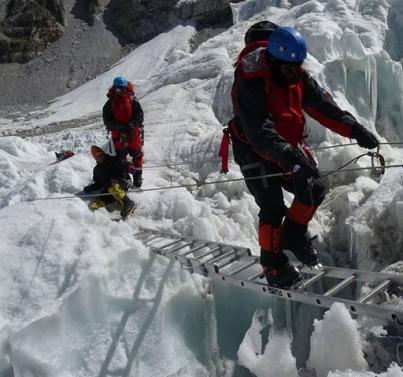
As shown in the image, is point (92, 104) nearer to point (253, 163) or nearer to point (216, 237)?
point (216, 237)

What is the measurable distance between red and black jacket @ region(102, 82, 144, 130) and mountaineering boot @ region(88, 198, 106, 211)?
0.98m

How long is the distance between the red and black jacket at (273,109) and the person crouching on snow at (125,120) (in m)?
2.79

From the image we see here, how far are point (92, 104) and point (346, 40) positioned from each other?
13.6 m

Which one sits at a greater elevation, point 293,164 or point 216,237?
point 293,164

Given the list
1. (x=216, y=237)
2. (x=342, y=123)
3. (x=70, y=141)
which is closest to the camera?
(x=342, y=123)

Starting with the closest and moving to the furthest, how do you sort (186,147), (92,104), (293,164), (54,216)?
(293,164), (54,216), (186,147), (92,104)

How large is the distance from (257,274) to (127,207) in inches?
82.5

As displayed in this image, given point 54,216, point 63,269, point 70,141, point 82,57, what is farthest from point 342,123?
point 82,57

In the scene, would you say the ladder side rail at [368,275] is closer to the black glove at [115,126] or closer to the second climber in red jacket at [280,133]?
the second climber in red jacket at [280,133]

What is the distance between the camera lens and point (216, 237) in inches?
205

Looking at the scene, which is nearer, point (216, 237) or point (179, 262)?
point (179, 262)

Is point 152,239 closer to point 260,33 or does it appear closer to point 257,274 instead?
point 257,274

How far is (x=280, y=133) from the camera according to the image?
3156 mm

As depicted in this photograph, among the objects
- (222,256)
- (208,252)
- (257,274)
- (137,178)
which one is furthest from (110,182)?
(257,274)
